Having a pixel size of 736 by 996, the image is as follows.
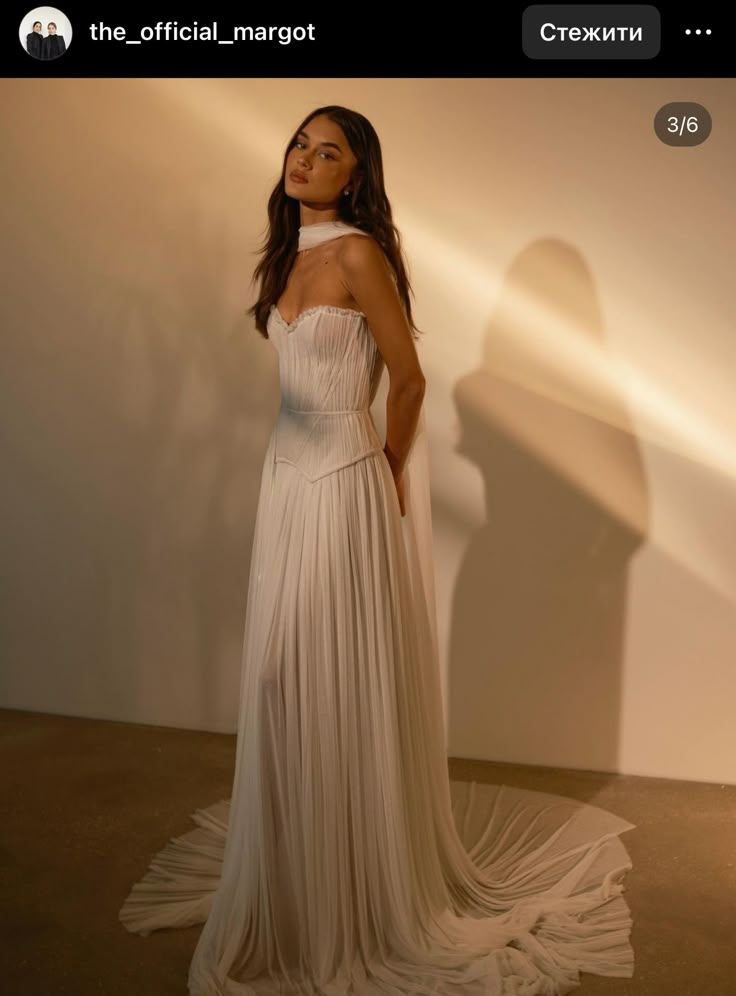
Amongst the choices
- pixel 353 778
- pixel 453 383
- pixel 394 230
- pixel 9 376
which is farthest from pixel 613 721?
pixel 9 376

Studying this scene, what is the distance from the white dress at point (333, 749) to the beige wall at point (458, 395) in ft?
3.81

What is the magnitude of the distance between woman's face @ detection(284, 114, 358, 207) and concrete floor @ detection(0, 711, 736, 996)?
166 cm

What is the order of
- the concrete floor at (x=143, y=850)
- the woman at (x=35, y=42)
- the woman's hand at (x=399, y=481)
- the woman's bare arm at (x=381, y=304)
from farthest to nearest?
the woman's hand at (x=399, y=481)
the concrete floor at (x=143, y=850)
the woman's bare arm at (x=381, y=304)
the woman at (x=35, y=42)

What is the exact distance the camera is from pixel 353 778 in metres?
2.54

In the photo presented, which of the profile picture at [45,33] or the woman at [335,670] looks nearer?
the profile picture at [45,33]

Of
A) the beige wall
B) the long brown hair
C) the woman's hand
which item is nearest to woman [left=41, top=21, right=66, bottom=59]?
the long brown hair

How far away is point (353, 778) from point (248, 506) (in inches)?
63.1

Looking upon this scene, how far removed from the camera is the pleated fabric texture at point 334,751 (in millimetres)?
2502

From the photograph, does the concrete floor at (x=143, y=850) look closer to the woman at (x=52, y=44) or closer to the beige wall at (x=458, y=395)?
the beige wall at (x=458, y=395)

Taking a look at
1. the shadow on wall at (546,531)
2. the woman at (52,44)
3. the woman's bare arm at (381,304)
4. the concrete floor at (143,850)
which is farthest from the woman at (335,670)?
the shadow on wall at (546,531)

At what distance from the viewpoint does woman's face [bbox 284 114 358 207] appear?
2.50 m

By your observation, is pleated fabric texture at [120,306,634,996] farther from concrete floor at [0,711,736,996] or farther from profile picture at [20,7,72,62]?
profile picture at [20,7,72,62]

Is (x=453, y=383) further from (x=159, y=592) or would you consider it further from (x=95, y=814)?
(x=95, y=814)

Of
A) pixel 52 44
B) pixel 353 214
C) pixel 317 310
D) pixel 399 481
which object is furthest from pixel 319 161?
pixel 399 481
